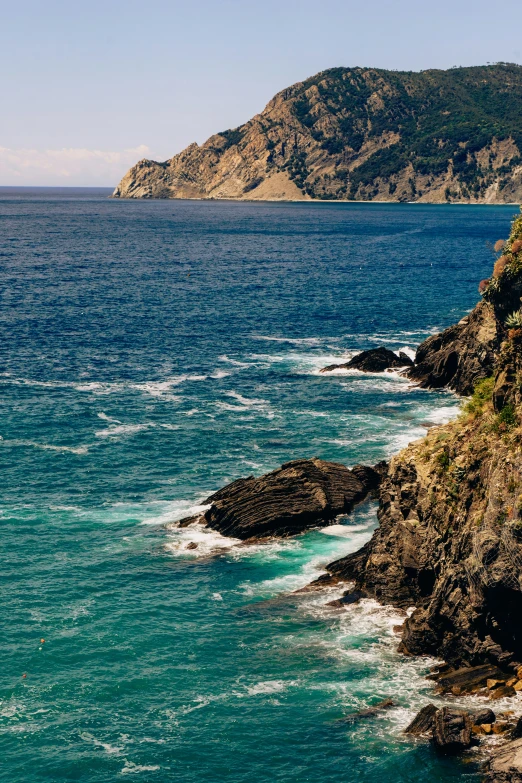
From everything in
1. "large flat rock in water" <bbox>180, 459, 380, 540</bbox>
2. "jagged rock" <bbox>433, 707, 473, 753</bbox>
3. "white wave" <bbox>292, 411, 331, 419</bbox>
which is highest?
"white wave" <bbox>292, 411, 331, 419</bbox>

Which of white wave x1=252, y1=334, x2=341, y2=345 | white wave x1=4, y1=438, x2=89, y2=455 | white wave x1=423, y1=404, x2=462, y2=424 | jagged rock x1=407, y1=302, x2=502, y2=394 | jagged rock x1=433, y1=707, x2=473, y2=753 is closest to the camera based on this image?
jagged rock x1=433, y1=707, x2=473, y2=753

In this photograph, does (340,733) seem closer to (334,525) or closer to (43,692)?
(43,692)

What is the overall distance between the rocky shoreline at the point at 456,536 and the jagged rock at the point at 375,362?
41510 millimetres

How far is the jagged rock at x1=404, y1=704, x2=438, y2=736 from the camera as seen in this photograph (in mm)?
39531

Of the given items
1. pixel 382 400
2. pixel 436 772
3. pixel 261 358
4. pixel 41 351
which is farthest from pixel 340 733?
pixel 41 351

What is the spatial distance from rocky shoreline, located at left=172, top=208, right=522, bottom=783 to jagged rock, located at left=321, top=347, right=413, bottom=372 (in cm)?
4151

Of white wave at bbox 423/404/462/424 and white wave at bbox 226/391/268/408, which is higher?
white wave at bbox 226/391/268/408

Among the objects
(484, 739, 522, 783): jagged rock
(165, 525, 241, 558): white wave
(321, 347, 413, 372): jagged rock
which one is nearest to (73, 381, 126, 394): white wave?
(321, 347, 413, 372): jagged rock

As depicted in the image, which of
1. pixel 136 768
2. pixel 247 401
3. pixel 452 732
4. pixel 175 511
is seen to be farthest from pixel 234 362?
pixel 452 732

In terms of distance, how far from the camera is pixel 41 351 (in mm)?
112875

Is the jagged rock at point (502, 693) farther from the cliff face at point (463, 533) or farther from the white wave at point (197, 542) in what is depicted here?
the white wave at point (197, 542)

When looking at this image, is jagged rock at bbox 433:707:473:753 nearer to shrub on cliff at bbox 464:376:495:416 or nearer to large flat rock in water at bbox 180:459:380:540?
shrub on cliff at bbox 464:376:495:416

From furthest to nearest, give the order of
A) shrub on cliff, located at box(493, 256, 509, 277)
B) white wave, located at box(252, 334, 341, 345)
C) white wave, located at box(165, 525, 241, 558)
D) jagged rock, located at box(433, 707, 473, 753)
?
white wave, located at box(252, 334, 341, 345) < white wave, located at box(165, 525, 241, 558) < shrub on cliff, located at box(493, 256, 509, 277) < jagged rock, located at box(433, 707, 473, 753)

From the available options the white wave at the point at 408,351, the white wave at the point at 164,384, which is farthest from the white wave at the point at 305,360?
the white wave at the point at 164,384
